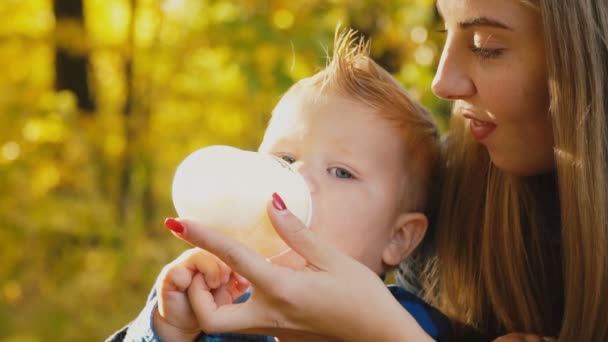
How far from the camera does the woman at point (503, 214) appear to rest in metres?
1.47

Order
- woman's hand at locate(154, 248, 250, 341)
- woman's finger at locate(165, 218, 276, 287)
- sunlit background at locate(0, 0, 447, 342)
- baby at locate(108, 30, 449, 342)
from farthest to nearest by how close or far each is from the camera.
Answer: sunlit background at locate(0, 0, 447, 342)
baby at locate(108, 30, 449, 342)
woman's hand at locate(154, 248, 250, 341)
woman's finger at locate(165, 218, 276, 287)

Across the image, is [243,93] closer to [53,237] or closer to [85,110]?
[85,110]

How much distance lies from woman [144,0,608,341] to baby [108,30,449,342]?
102 mm

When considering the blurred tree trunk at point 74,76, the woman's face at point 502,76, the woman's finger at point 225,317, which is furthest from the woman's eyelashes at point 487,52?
the blurred tree trunk at point 74,76

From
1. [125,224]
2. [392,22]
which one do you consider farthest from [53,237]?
[392,22]

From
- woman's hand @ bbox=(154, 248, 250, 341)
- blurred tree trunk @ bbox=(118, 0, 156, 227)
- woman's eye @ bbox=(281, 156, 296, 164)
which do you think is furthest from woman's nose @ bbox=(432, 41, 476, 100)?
blurred tree trunk @ bbox=(118, 0, 156, 227)

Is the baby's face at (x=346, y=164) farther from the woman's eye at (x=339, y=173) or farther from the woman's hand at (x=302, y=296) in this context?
the woman's hand at (x=302, y=296)

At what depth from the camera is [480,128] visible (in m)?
1.83

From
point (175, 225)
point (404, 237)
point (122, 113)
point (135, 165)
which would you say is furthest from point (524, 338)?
point (122, 113)

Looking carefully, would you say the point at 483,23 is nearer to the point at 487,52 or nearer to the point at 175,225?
the point at 487,52

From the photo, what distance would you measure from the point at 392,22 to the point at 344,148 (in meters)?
2.08

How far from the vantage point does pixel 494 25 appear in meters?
1.67

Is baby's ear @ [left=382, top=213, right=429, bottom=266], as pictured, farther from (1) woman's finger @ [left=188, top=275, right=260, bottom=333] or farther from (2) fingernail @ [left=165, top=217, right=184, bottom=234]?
(2) fingernail @ [left=165, top=217, right=184, bottom=234]

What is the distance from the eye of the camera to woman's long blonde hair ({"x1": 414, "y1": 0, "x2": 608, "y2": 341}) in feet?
5.35
